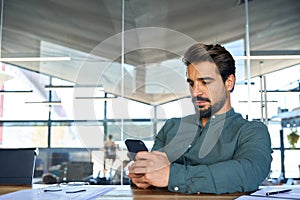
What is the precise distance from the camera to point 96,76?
102 centimetres

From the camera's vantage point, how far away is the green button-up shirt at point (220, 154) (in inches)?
39.4

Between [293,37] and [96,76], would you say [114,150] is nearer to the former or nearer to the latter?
[96,76]

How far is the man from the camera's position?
1005mm

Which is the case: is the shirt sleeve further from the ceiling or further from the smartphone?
the ceiling

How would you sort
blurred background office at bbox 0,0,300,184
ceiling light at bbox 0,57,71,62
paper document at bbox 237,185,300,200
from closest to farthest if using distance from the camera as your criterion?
paper document at bbox 237,185,300,200 < blurred background office at bbox 0,0,300,184 < ceiling light at bbox 0,57,71,62

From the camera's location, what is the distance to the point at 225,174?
99 cm

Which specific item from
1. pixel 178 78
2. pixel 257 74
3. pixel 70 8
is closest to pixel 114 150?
pixel 178 78

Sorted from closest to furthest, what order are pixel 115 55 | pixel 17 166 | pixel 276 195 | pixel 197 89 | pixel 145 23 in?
pixel 276 195 → pixel 197 89 → pixel 17 166 → pixel 115 55 → pixel 145 23

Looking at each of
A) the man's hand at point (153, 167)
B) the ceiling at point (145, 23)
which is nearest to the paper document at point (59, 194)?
the man's hand at point (153, 167)

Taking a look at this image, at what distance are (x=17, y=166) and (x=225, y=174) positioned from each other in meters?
1.13

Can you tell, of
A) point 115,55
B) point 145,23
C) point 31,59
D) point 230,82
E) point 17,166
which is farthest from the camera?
point 31,59

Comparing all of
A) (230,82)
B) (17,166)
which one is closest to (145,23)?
(17,166)

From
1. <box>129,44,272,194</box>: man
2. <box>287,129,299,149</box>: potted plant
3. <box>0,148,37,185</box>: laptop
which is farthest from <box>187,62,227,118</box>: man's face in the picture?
<box>287,129,299,149</box>: potted plant

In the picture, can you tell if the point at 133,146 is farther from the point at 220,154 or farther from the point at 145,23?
the point at 145,23
